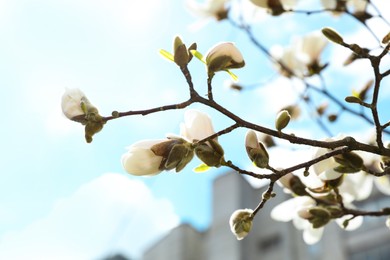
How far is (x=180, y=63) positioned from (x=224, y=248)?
633 centimetres

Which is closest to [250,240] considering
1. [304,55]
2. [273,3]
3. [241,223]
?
[304,55]

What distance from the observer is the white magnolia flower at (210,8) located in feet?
2.08

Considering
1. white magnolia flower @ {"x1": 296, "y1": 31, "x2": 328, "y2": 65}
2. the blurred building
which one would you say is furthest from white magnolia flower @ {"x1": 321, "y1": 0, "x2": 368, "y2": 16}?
the blurred building

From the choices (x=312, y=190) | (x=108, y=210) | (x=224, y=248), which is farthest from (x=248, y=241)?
(x=312, y=190)

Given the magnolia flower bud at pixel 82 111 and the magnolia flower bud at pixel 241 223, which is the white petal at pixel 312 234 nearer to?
the magnolia flower bud at pixel 241 223

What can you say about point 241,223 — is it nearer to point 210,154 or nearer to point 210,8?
point 210,154

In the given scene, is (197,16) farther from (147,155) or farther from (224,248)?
(224,248)

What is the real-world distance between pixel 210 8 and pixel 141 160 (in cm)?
34

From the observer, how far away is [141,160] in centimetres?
38

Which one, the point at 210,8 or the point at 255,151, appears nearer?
the point at 255,151

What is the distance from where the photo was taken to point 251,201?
6828mm

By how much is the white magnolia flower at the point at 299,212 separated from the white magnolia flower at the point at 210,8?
24cm

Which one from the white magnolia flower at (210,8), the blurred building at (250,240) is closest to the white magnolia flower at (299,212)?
the white magnolia flower at (210,8)

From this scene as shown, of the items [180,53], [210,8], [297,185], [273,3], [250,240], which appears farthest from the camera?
[250,240]
